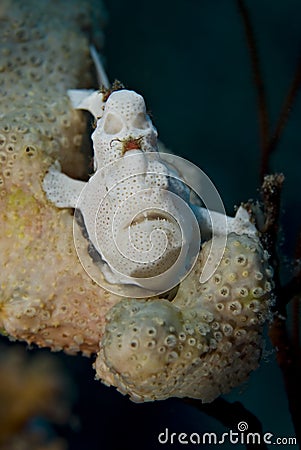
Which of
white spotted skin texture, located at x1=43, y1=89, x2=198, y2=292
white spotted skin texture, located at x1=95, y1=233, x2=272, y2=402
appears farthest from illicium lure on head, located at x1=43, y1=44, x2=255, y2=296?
white spotted skin texture, located at x1=95, y1=233, x2=272, y2=402

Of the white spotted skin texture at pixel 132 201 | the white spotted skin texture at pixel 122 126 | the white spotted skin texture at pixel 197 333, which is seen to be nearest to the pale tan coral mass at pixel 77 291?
the white spotted skin texture at pixel 197 333

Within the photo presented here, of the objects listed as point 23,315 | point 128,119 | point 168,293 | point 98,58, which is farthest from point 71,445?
point 98,58

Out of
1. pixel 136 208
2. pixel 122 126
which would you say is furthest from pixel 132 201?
pixel 122 126

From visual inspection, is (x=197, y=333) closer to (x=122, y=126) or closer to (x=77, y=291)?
(x=77, y=291)

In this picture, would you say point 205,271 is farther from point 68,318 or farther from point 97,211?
point 68,318

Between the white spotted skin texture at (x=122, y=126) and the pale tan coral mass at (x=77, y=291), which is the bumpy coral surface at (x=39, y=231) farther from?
the white spotted skin texture at (x=122, y=126)

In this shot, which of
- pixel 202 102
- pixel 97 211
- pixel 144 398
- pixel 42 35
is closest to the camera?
pixel 144 398

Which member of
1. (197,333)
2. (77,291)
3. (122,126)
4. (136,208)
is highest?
(122,126)
